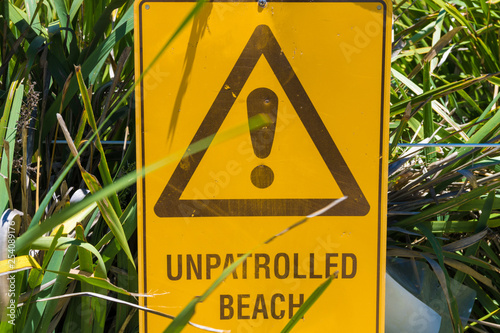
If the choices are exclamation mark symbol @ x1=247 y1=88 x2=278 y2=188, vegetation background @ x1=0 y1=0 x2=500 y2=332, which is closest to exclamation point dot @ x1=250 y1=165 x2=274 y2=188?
exclamation mark symbol @ x1=247 y1=88 x2=278 y2=188

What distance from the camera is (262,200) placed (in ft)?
3.77

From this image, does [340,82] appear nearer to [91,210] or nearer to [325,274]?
[325,274]

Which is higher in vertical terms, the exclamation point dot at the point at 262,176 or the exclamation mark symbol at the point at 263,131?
the exclamation mark symbol at the point at 263,131

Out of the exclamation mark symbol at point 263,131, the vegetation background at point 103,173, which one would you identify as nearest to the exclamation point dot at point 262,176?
the exclamation mark symbol at point 263,131

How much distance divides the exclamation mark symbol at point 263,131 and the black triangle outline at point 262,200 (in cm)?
4

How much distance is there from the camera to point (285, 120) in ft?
3.73

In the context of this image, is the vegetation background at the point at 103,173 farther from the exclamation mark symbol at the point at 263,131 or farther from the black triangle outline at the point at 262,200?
the exclamation mark symbol at the point at 263,131

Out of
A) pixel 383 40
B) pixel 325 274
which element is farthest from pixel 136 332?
pixel 383 40

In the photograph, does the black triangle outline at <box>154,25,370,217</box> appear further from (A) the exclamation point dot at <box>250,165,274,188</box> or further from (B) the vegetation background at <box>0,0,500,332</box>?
(B) the vegetation background at <box>0,0,500,332</box>

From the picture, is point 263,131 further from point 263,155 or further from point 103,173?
point 103,173

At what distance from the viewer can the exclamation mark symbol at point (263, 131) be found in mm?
1129

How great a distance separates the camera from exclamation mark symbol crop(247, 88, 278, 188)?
44.4 inches

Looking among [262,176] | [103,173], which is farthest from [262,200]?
[103,173]

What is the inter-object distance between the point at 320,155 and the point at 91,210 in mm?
680
